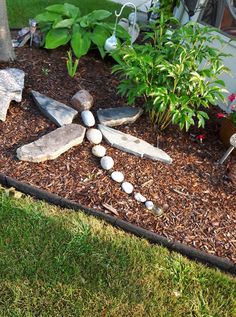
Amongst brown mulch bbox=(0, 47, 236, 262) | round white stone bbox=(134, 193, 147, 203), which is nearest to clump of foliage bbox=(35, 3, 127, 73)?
brown mulch bbox=(0, 47, 236, 262)

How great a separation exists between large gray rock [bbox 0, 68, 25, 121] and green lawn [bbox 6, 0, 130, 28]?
1.66m

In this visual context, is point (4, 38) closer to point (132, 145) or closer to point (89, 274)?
point (132, 145)

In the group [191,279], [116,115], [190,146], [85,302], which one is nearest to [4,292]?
[85,302]

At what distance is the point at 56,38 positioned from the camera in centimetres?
350

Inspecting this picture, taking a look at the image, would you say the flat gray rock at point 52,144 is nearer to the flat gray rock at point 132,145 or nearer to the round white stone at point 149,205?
the flat gray rock at point 132,145

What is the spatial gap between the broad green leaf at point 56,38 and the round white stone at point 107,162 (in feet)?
5.33

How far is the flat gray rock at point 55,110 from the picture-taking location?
2773 mm

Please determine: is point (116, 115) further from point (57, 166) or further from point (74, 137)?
point (57, 166)

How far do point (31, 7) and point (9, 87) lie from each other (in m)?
2.77

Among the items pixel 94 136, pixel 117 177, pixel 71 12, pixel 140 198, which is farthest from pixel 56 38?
pixel 140 198

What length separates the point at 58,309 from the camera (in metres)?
1.85

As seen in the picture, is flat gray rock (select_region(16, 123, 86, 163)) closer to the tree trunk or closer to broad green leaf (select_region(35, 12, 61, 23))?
the tree trunk

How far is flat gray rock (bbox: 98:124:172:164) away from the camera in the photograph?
2.69 metres

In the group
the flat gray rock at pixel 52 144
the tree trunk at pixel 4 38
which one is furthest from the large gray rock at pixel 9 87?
the flat gray rock at pixel 52 144
